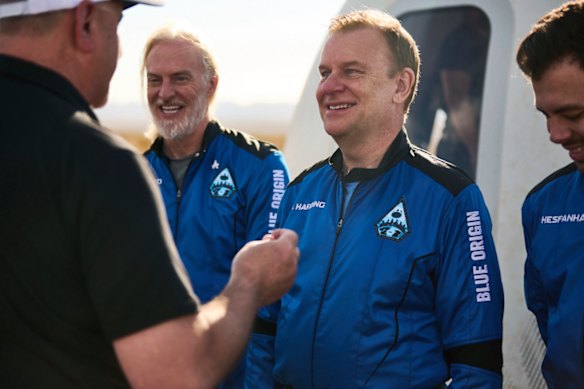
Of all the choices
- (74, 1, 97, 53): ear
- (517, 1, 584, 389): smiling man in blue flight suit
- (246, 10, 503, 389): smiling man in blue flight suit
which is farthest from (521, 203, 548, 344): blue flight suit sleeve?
(74, 1, 97, 53): ear

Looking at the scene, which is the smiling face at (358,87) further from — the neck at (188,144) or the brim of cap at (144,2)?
the brim of cap at (144,2)

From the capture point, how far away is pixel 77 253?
5.43 feet

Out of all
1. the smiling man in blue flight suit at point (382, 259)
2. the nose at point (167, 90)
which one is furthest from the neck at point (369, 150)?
the nose at point (167, 90)

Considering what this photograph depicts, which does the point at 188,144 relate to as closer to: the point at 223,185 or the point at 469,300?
the point at 223,185

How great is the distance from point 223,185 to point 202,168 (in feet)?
0.55

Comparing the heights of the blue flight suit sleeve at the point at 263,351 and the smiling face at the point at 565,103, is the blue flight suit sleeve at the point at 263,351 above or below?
below

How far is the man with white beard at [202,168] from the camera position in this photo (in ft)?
12.4

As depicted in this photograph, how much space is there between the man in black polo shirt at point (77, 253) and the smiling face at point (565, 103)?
1.41 meters

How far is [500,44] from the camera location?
229 inches

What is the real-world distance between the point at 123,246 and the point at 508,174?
14.2 feet

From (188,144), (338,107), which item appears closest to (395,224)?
(338,107)

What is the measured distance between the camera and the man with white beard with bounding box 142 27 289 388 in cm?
377

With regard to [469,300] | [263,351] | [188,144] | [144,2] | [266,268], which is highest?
[144,2]

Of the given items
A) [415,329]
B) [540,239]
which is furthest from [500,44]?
[415,329]
